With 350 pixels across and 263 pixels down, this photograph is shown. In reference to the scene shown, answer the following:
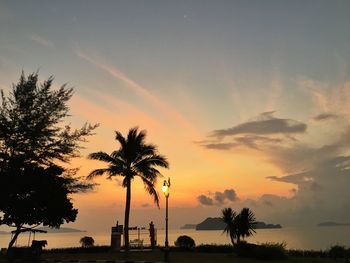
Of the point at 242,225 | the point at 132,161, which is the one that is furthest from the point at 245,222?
the point at 132,161

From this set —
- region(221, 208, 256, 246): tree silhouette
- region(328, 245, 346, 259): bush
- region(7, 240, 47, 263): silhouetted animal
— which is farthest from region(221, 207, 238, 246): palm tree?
region(7, 240, 47, 263): silhouetted animal

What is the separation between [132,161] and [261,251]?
15.3 m

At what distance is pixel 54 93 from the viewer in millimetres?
28812

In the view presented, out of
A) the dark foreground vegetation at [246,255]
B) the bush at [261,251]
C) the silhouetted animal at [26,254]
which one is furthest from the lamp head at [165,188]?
the silhouetted animal at [26,254]

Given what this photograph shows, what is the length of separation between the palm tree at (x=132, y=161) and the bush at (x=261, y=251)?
36.3ft

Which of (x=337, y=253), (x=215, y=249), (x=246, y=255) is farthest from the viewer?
(x=215, y=249)

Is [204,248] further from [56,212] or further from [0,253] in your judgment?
[0,253]

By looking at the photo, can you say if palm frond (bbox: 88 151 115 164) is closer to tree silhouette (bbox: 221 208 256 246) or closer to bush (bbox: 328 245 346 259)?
tree silhouette (bbox: 221 208 256 246)

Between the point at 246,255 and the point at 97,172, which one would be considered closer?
the point at 246,255

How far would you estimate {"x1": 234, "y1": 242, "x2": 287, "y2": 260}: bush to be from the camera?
28.9 meters

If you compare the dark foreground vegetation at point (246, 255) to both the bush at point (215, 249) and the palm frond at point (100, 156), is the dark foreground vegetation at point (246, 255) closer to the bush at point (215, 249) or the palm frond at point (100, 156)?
the bush at point (215, 249)

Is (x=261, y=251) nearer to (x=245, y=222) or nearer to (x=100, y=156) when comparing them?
(x=245, y=222)

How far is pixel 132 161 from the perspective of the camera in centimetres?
3828

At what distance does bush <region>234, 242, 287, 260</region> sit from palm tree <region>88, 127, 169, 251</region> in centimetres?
1106
